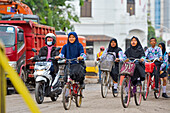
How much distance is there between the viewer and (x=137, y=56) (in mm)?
10750

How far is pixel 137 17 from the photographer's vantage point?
168ft

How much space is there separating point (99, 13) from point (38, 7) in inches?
886

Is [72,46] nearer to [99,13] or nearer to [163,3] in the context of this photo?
[99,13]

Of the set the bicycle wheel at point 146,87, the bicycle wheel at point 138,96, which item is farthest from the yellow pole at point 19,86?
the bicycle wheel at point 146,87

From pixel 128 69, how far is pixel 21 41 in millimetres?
6316

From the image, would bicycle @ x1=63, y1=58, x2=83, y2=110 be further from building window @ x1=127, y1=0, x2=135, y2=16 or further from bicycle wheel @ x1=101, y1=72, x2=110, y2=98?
building window @ x1=127, y1=0, x2=135, y2=16

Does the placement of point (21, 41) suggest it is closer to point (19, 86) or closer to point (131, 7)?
point (19, 86)

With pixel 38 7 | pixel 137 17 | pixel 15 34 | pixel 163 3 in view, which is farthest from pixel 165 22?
pixel 15 34

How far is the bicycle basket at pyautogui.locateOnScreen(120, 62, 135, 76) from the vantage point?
9901 mm

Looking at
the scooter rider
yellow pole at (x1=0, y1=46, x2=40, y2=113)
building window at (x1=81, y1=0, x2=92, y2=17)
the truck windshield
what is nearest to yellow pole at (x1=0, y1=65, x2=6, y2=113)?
yellow pole at (x1=0, y1=46, x2=40, y2=113)

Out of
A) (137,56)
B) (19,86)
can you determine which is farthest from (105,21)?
(19,86)

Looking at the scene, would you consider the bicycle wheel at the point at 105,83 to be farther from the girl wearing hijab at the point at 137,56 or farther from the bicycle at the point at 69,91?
the bicycle at the point at 69,91

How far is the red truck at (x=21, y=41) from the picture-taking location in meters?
14.8

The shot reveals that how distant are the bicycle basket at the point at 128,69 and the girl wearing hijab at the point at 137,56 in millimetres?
379
